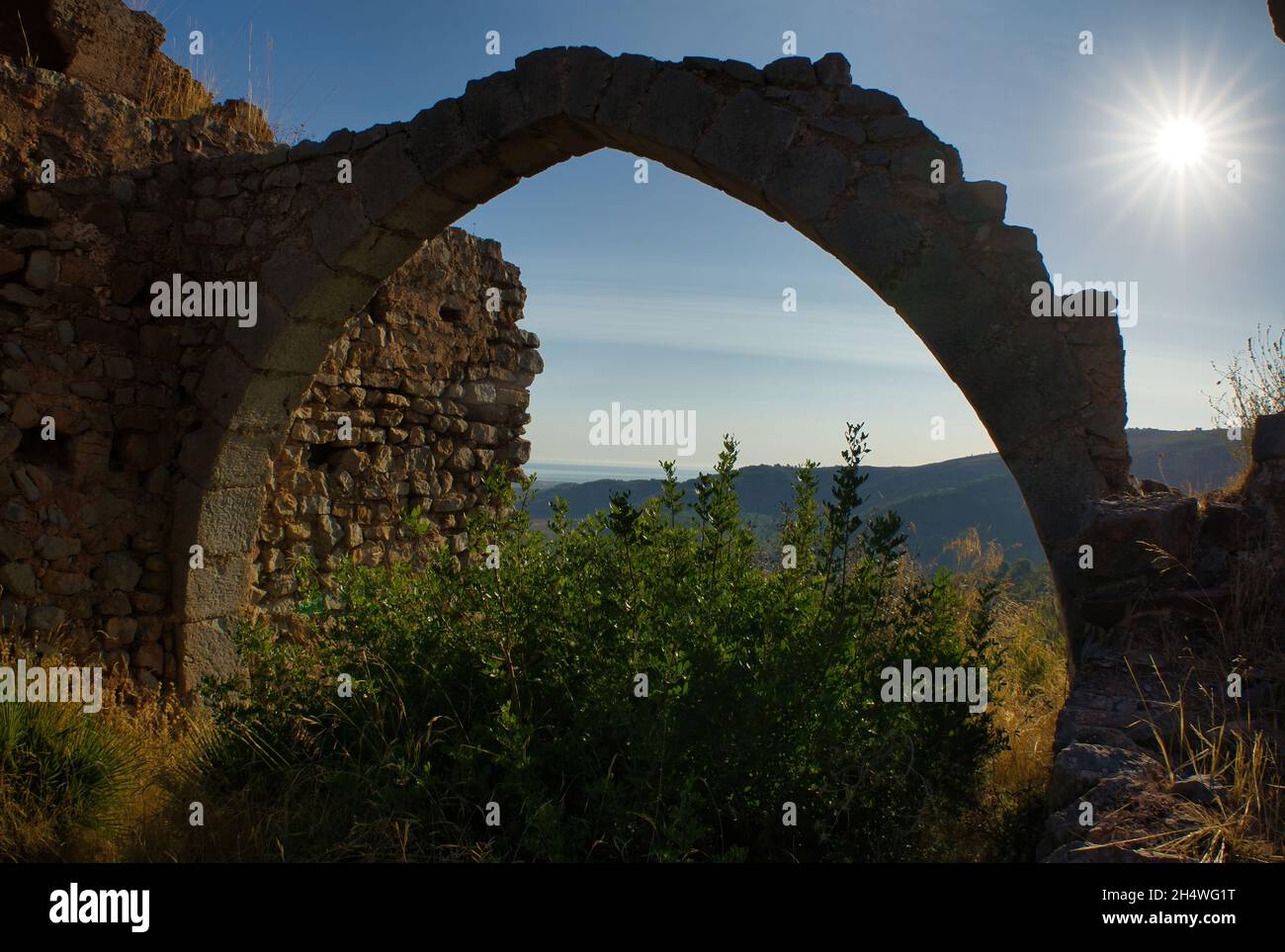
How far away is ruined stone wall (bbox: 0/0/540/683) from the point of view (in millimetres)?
4762

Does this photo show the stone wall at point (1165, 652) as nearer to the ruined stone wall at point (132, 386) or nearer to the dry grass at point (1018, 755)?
the dry grass at point (1018, 755)

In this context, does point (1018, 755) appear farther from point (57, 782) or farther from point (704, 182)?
point (57, 782)

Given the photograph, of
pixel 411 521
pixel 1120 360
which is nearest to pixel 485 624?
pixel 411 521

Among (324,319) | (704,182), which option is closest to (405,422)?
(324,319)

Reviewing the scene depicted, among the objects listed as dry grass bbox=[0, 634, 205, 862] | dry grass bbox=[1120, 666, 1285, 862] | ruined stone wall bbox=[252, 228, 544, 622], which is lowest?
dry grass bbox=[0, 634, 205, 862]

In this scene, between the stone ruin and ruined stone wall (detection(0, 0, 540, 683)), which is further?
ruined stone wall (detection(0, 0, 540, 683))

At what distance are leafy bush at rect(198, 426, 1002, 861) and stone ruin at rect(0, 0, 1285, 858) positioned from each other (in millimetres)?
724

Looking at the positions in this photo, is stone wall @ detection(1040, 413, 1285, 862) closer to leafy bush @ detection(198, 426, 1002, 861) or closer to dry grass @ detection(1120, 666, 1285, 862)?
dry grass @ detection(1120, 666, 1285, 862)

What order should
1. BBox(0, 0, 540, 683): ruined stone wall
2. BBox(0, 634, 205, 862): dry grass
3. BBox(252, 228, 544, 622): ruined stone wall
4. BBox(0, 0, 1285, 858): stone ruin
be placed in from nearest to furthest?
BBox(0, 634, 205, 862): dry grass
BBox(0, 0, 1285, 858): stone ruin
BBox(0, 0, 540, 683): ruined stone wall
BBox(252, 228, 544, 622): ruined stone wall

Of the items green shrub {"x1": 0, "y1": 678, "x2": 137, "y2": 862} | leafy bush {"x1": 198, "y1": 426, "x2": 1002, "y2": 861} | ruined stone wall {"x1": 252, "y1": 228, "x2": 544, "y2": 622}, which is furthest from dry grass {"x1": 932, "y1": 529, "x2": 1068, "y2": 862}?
ruined stone wall {"x1": 252, "y1": 228, "x2": 544, "y2": 622}

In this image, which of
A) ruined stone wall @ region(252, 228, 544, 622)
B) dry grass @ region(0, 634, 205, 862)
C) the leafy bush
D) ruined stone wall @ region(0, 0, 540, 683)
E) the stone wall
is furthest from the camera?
ruined stone wall @ region(252, 228, 544, 622)

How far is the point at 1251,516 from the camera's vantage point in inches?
127

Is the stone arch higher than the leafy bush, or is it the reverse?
the stone arch

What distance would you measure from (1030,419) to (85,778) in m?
4.02
